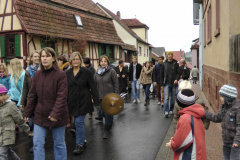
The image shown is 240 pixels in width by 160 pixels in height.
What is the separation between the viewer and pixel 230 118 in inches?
143

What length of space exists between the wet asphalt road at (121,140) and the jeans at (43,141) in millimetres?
911

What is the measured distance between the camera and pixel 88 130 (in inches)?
287

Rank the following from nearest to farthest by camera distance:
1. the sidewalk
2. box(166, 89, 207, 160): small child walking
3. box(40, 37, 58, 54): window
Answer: box(166, 89, 207, 160): small child walking → the sidewalk → box(40, 37, 58, 54): window

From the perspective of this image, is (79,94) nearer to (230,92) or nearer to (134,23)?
(230,92)

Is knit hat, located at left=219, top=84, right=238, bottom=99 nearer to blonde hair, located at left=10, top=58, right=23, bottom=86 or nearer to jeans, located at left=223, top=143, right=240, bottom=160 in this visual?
jeans, located at left=223, top=143, right=240, bottom=160

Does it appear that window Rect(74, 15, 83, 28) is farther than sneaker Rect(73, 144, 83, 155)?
Yes

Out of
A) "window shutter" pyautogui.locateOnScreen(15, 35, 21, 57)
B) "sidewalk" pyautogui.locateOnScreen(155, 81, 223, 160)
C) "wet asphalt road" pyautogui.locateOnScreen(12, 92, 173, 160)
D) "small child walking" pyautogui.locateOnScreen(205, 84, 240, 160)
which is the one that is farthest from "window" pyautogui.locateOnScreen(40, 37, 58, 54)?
"small child walking" pyautogui.locateOnScreen(205, 84, 240, 160)

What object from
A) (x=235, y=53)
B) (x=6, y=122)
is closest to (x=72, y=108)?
(x=6, y=122)

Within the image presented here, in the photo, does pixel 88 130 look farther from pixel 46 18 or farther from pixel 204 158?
pixel 46 18

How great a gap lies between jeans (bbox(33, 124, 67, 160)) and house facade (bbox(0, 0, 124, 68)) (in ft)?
47.9

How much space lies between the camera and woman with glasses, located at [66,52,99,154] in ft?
17.4

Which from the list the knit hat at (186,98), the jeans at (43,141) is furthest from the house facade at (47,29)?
the knit hat at (186,98)

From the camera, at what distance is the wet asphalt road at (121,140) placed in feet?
17.3

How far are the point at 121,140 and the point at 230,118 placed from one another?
3099mm
